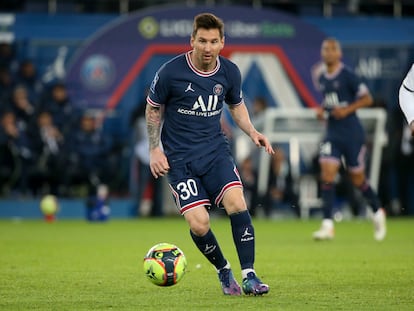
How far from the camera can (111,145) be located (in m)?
23.5

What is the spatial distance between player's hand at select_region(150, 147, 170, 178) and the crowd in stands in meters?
13.6

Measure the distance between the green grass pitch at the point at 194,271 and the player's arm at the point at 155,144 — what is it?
3.21 feet

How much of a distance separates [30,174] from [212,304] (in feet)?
49.7

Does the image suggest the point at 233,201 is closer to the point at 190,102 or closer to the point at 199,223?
the point at 199,223

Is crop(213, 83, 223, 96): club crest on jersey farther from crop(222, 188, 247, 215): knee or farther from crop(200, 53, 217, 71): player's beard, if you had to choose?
crop(222, 188, 247, 215): knee

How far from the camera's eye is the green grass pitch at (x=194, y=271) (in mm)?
7891

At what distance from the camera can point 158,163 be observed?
8375 mm

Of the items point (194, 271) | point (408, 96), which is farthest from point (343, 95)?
point (408, 96)

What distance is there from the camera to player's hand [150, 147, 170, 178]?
8375mm

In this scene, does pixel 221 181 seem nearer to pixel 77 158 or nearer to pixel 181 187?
pixel 181 187

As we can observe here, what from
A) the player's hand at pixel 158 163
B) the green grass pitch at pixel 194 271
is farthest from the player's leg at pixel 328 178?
the player's hand at pixel 158 163

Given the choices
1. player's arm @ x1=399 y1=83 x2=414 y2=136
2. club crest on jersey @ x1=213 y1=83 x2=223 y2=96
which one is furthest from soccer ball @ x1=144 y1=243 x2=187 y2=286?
player's arm @ x1=399 y1=83 x2=414 y2=136

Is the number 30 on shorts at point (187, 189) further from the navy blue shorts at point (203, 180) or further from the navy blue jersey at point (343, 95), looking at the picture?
the navy blue jersey at point (343, 95)


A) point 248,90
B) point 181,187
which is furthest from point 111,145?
point 181,187
